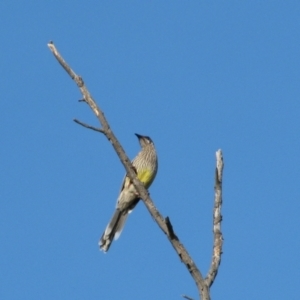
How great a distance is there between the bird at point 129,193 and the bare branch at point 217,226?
371 centimetres

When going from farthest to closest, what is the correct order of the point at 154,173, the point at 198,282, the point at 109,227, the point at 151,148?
1. the point at 151,148
2. the point at 154,173
3. the point at 109,227
4. the point at 198,282

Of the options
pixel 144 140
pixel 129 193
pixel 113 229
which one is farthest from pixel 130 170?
pixel 144 140

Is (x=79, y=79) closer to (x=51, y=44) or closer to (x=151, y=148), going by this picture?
(x=51, y=44)

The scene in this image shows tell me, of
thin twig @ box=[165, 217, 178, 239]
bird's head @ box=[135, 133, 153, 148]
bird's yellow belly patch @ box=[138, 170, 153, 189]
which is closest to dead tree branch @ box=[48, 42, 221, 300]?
thin twig @ box=[165, 217, 178, 239]

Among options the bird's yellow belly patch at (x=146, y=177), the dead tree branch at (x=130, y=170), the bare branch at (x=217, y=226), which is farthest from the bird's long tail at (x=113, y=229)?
the bare branch at (x=217, y=226)

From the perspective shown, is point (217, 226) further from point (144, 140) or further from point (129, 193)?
point (144, 140)

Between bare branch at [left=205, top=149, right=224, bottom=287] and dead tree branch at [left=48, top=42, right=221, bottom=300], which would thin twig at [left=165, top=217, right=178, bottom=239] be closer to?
dead tree branch at [left=48, top=42, right=221, bottom=300]

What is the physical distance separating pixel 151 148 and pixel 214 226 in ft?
20.8

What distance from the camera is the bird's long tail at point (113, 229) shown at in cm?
903

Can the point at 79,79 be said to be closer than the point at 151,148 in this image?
Yes

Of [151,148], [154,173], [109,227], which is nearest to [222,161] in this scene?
[109,227]

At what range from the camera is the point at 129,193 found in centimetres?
988

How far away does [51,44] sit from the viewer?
5.82 m

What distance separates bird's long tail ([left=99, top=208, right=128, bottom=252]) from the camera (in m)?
9.03
